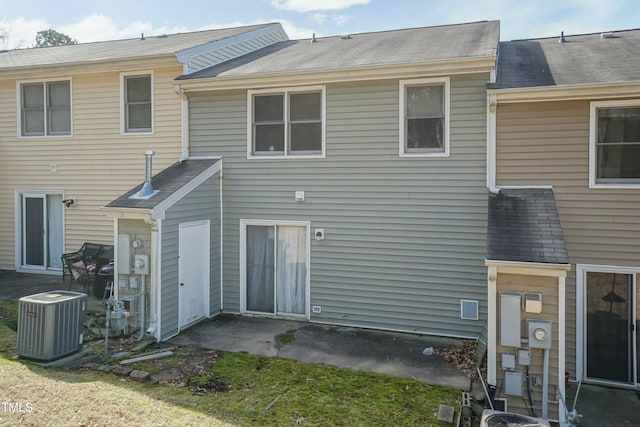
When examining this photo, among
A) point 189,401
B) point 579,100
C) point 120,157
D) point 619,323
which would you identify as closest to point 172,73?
point 120,157

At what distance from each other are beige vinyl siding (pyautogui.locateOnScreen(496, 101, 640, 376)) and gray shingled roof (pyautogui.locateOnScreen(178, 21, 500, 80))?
1340 millimetres

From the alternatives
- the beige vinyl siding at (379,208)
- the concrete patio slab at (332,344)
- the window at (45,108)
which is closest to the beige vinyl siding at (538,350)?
the concrete patio slab at (332,344)

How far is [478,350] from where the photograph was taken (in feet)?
22.9

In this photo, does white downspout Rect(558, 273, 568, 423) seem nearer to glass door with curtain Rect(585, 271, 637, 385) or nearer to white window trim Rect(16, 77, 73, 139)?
glass door with curtain Rect(585, 271, 637, 385)

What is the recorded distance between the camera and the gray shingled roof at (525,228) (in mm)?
5758

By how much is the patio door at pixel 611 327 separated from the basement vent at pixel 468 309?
1.62 m

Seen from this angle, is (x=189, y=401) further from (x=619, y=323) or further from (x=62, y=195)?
(x=62, y=195)

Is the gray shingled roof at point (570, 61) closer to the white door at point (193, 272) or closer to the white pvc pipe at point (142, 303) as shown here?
the white door at point (193, 272)

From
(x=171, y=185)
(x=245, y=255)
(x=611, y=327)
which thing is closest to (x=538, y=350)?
(x=611, y=327)

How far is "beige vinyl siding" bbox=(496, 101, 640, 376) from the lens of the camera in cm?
673

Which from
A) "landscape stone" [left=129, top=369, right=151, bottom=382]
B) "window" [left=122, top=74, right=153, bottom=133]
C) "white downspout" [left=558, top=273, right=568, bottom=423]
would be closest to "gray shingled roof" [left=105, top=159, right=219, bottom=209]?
"window" [left=122, top=74, right=153, bottom=133]

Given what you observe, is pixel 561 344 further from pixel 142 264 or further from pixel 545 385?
pixel 142 264

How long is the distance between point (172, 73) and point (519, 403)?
8.89m

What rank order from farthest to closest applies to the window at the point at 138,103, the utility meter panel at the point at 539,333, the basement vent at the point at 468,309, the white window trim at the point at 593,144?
the window at the point at 138,103 → the basement vent at the point at 468,309 → the white window trim at the point at 593,144 → the utility meter panel at the point at 539,333
